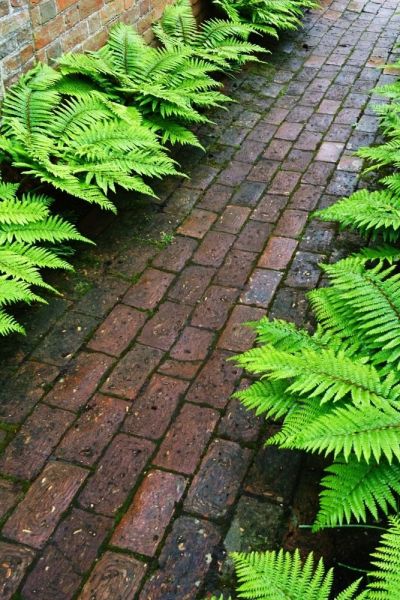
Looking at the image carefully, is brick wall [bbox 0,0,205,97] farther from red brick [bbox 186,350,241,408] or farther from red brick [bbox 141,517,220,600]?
red brick [bbox 141,517,220,600]

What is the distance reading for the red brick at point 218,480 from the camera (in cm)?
242

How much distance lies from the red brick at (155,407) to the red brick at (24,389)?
0.48 metres

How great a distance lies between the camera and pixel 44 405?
2828 mm

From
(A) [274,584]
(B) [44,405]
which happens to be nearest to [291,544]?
(A) [274,584]

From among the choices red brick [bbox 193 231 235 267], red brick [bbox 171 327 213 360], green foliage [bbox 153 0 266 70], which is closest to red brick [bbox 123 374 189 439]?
red brick [bbox 171 327 213 360]

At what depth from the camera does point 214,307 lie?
11.2 feet

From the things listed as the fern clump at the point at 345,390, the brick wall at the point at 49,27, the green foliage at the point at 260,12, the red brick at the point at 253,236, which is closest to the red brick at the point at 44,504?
the fern clump at the point at 345,390

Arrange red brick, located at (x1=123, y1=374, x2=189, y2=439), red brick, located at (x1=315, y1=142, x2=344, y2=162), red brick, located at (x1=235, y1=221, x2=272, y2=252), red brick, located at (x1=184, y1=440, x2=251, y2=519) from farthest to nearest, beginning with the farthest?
red brick, located at (x1=315, y1=142, x2=344, y2=162) < red brick, located at (x1=235, y1=221, x2=272, y2=252) < red brick, located at (x1=123, y1=374, x2=189, y2=439) < red brick, located at (x1=184, y1=440, x2=251, y2=519)

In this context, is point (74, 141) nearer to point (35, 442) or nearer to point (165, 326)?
point (165, 326)

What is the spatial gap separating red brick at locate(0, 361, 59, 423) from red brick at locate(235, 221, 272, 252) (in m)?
1.55

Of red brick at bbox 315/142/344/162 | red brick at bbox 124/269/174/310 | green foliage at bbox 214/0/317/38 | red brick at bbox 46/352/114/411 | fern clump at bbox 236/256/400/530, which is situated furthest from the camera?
green foliage at bbox 214/0/317/38

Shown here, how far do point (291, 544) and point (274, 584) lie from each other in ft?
1.42

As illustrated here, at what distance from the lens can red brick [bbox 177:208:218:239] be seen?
4.00m

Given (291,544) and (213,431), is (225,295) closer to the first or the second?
(213,431)
